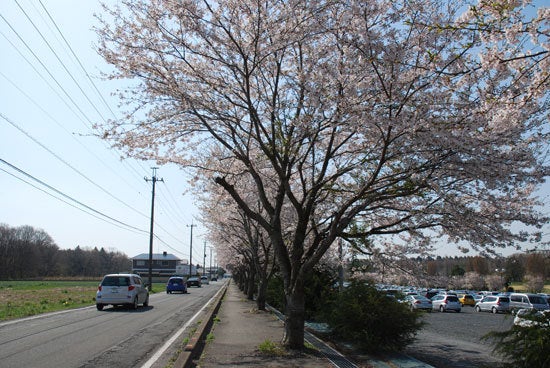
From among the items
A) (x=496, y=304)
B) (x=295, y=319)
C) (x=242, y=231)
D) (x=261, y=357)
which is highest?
(x=242, y=231)

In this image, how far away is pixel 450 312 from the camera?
3644cm

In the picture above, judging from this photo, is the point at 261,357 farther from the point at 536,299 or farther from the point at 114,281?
the point at 536,299

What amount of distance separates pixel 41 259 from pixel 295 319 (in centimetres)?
11738

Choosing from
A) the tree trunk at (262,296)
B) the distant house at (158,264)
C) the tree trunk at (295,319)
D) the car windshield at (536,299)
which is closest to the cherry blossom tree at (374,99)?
the tree trunk at (295,319)

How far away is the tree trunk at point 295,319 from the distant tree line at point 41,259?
10738 cm

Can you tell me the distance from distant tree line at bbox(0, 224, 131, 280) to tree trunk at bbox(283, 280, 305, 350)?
352 feet

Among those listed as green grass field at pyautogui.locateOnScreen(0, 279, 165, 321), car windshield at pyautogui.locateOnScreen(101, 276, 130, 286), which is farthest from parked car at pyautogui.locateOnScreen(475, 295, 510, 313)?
green grass field at pyautogui.locateOnScreen(0, 279, 165, 321)

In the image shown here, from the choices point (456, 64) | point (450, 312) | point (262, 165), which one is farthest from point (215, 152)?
point (450, 312)

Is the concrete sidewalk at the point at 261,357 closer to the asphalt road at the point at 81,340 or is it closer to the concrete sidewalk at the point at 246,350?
the concrete sidewalk at the point at 246,350

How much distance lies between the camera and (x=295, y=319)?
9.42 m

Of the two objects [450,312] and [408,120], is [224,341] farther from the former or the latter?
[450,312]

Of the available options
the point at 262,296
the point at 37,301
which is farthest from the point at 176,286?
the point at 262,296

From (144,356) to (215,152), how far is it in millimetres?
6109

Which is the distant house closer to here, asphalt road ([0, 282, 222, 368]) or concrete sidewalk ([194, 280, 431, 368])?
asphalt road ([0, 282, 222, 368])
